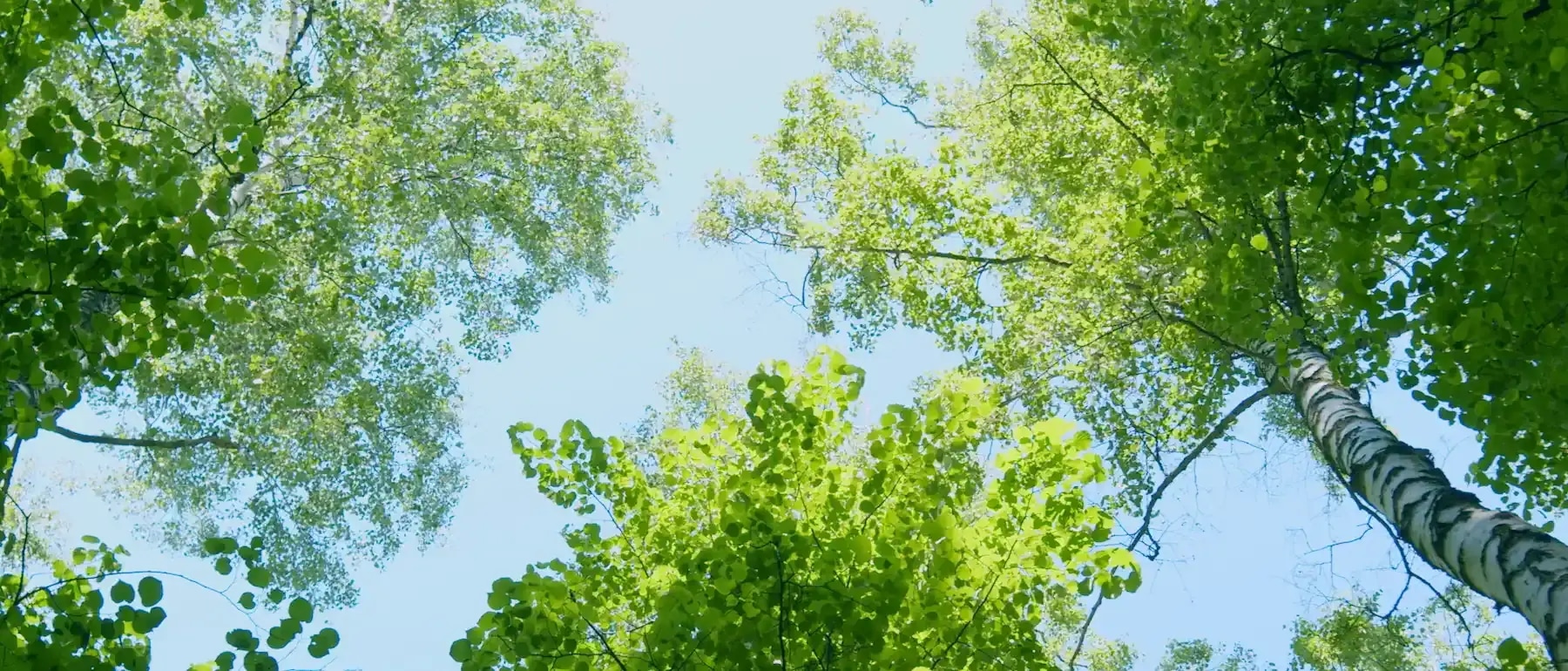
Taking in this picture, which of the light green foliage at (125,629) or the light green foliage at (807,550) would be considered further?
the light green foliage at (807,550)

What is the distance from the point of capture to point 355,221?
11703 mm

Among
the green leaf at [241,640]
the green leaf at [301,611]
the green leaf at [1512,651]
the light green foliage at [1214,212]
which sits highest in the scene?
the light green foliage at [1214,212]

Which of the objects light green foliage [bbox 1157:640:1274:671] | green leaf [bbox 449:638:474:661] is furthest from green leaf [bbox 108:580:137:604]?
light green foliage [bbox 1157:640:1274:671]

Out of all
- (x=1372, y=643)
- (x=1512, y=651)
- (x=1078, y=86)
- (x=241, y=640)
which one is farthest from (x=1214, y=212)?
(x=1372, y=643)

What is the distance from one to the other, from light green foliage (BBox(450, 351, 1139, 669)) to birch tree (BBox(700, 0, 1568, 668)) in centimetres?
145

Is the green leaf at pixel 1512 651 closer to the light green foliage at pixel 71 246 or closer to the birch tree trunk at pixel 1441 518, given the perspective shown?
the birch tree trunk at pixel 1441 518

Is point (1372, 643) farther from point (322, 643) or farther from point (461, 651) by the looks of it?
point (322, 643)

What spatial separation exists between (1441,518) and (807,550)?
2.94 metres

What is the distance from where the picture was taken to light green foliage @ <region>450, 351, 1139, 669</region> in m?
4.30

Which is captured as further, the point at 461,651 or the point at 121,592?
the point at 461,651

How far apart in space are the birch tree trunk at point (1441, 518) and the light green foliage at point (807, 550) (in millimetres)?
1418

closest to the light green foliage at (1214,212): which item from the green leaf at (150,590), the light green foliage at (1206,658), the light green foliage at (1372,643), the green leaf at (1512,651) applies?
the green leaf at (1512,651)

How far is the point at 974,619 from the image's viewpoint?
15.5 feet

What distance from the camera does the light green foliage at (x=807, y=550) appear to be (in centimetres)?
430
